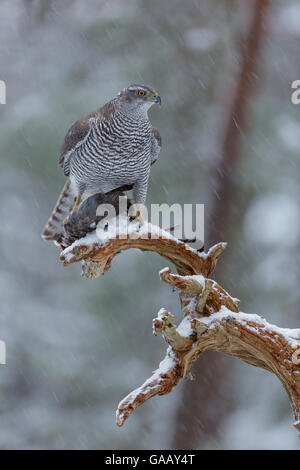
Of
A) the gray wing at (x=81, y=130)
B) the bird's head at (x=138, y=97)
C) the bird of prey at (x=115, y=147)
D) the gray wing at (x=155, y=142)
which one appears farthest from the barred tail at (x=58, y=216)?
the bird's head at (x=138, y=97)

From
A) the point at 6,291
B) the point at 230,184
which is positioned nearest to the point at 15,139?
the point at 6,291

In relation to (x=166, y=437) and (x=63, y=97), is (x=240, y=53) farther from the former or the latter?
(x=166, y=437)

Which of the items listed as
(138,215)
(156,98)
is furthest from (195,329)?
(156,98)

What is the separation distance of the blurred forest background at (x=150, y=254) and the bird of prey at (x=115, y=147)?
2.71 metres

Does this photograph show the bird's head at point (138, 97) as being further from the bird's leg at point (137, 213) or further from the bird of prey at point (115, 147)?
the bird's leg at point (137, 213)

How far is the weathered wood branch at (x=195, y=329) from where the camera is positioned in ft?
11.2

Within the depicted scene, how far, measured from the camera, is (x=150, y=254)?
7.87 m

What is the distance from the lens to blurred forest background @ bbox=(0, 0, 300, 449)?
765 centimetres

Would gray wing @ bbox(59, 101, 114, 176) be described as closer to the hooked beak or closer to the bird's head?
the bird's head

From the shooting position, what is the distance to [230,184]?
7648 mm

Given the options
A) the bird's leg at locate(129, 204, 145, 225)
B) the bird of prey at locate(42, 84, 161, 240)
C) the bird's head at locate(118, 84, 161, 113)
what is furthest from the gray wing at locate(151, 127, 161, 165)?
the bird's leg at locate(129, 204, 145, 225)

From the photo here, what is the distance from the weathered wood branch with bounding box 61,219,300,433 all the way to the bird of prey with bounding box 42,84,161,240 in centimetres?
47

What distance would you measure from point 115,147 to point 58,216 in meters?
0.87

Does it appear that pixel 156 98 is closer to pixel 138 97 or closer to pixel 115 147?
pixel 138 97
